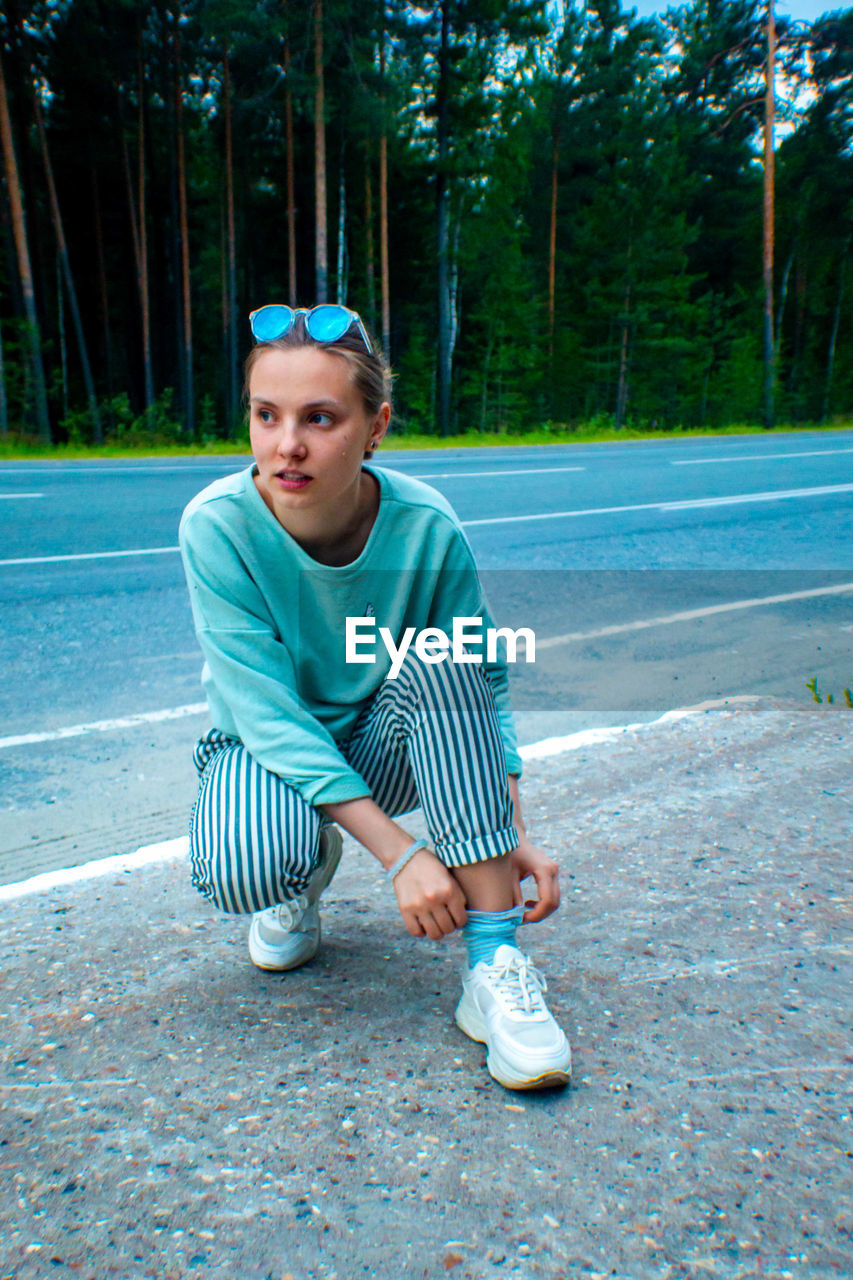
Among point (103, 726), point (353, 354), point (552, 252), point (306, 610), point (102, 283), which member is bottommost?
point (103, 726)

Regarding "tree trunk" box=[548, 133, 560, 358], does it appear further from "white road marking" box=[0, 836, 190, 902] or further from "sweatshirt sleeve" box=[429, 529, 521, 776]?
"sweatshirt sleeve" box=[429, 529, 521, 776]

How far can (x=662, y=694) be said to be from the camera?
457 centimetres

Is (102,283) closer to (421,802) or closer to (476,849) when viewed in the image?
(421,802)

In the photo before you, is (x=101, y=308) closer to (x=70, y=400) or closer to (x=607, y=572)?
(x=70, y=400)

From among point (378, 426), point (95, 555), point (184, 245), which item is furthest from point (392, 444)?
point (378, 426)

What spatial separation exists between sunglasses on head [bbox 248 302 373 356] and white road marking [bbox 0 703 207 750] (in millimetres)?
2321

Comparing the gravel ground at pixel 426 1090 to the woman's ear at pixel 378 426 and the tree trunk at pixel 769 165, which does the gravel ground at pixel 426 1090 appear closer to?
the woman's ear at pixel 378 426

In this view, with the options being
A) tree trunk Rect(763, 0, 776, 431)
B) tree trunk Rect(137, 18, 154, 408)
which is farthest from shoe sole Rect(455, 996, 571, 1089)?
tree trunk Rect(137, 18, 154, 408)

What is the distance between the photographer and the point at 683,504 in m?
11.1

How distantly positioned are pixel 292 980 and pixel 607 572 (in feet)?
18.0

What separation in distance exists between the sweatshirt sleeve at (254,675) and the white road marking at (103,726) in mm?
2032

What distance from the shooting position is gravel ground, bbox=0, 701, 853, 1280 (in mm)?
1551

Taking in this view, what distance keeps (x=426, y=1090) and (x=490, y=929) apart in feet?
1.06

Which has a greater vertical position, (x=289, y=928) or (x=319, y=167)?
(x=319, y=167)
